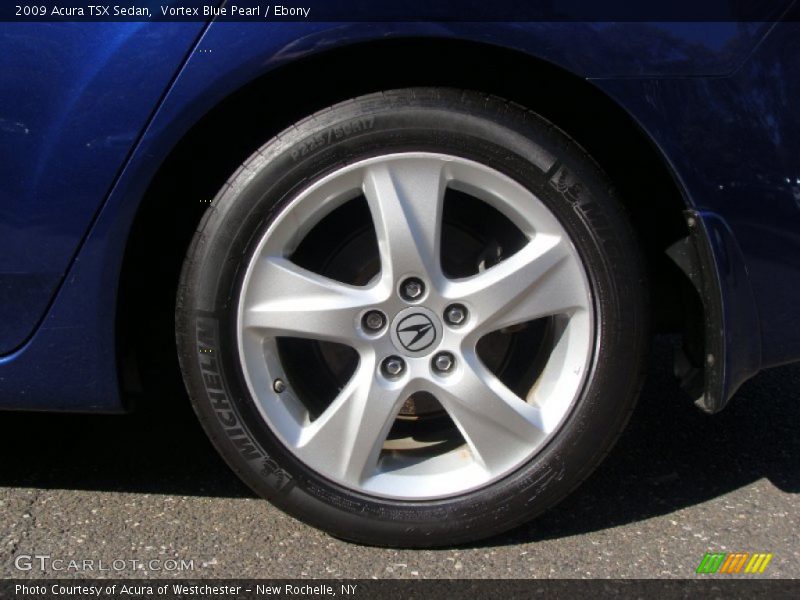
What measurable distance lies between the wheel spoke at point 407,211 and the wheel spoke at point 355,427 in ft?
0.73

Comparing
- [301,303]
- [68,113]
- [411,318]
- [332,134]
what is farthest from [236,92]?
[411,318]

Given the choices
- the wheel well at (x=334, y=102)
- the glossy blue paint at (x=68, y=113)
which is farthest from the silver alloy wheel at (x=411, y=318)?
the glossy blue paint at (x=68, y=113)

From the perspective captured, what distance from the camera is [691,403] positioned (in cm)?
290

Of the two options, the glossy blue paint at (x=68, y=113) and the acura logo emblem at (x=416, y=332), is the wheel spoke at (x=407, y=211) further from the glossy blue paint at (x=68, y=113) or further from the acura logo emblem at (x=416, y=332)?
the glossy blue paint at (x=68, y=113)

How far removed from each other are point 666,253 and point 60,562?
57.2 inches

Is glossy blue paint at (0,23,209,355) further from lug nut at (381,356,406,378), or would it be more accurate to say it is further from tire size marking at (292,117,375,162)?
lug nut at (381,356,406,378)

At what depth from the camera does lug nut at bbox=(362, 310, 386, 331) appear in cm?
203

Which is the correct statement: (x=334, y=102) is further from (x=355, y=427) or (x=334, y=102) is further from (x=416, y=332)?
(x=355, y=427)

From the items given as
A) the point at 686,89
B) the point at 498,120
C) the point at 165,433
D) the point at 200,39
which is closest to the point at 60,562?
the point at 165,433

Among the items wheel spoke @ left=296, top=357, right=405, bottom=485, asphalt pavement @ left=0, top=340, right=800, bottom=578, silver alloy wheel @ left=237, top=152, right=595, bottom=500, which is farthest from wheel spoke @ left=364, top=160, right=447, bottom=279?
asphalt pavement @ left=0, top=340, right=800, bottom=578

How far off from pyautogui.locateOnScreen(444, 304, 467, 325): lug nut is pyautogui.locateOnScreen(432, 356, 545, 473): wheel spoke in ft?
0.27

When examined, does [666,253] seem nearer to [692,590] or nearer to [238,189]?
[692,590]

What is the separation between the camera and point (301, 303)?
2.02 m

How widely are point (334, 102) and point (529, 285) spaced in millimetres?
556
